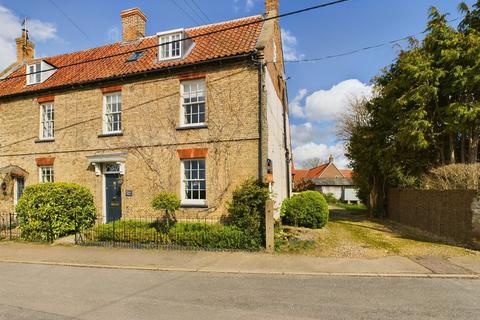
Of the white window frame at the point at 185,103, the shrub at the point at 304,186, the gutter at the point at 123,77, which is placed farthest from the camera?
the shrub at the point at 304,186

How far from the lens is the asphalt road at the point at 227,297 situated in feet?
18.8

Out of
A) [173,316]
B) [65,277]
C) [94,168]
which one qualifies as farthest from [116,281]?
[94,168]

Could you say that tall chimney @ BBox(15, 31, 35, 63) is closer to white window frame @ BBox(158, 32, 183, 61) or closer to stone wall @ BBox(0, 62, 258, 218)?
stone wall @ BBox(0, 62, 258, 218)

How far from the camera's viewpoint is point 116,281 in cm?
800

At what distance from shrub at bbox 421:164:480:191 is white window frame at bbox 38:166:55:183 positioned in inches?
725

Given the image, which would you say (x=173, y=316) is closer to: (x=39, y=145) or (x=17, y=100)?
(x=39, y=145)

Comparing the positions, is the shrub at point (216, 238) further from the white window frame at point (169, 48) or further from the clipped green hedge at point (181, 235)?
the white window frame at point (169, 48)

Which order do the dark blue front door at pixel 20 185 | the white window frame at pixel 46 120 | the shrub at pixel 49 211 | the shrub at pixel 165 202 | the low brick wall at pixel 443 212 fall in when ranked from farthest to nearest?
the dark blue front door at pixel 20 185
the white window frame at pixel 46 120
the shrub at pixel 49 211
the shrub at pixel 165 202
the low brick wall at pixel 443 212

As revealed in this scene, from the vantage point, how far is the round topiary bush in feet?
48.9

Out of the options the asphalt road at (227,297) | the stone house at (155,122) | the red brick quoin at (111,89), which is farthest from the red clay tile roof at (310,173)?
the asphalt road at (227,297)

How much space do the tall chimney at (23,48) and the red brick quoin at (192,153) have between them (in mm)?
16423

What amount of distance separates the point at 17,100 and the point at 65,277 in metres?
13.9

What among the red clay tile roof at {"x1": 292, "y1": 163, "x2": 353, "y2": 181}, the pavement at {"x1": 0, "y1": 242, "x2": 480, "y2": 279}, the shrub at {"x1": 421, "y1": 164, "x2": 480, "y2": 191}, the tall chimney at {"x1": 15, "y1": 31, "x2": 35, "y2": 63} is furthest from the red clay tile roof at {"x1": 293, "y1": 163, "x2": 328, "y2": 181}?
the pavement at {"x1": 0, "y1": 242, "x2": 480, "y2": 279}

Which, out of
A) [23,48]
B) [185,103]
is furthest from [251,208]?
[23,48]
